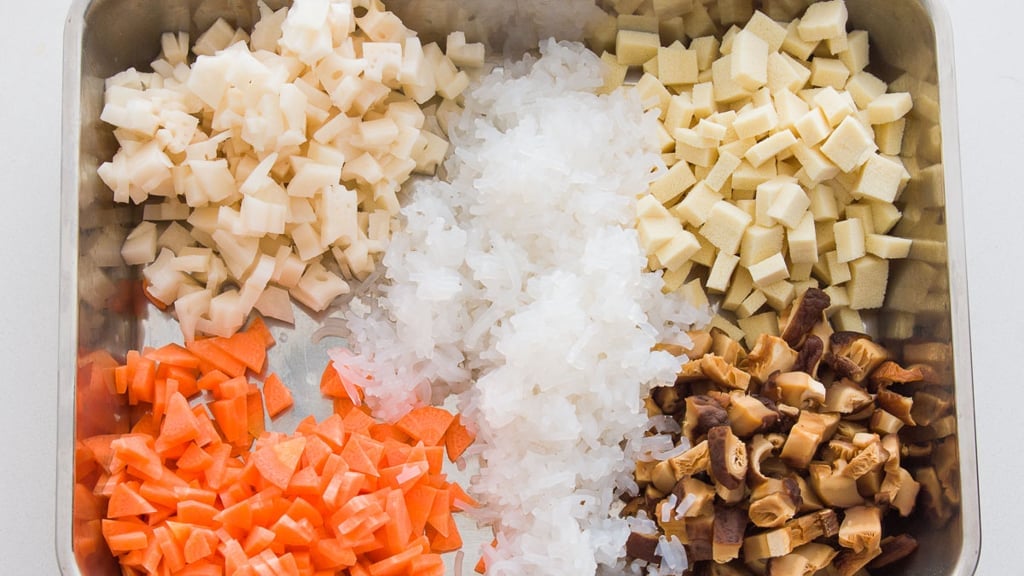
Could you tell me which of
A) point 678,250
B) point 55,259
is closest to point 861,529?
point 678,250

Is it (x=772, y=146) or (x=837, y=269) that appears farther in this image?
(x=837, y=269)

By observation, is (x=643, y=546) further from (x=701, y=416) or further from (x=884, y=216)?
(x=884, y=216)

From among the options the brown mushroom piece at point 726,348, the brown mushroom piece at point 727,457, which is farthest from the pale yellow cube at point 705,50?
the brown mushroom piece at point 727,457

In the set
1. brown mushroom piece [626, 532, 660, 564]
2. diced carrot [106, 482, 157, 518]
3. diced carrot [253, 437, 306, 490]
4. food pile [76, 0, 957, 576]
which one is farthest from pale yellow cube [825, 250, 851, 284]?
diced carrot [106, 482, 157, 518]

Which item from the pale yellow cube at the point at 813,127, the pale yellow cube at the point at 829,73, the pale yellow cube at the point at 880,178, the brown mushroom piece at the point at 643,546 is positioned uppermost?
the pale yellow cube at the point at 829,73

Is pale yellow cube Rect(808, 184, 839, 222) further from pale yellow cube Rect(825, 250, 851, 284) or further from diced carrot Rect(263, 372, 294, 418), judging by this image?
diced carrot Rect(263, 372, 294, 418)

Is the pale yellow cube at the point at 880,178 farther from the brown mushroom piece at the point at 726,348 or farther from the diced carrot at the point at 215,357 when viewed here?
the diced carrot at the point at 215,357
